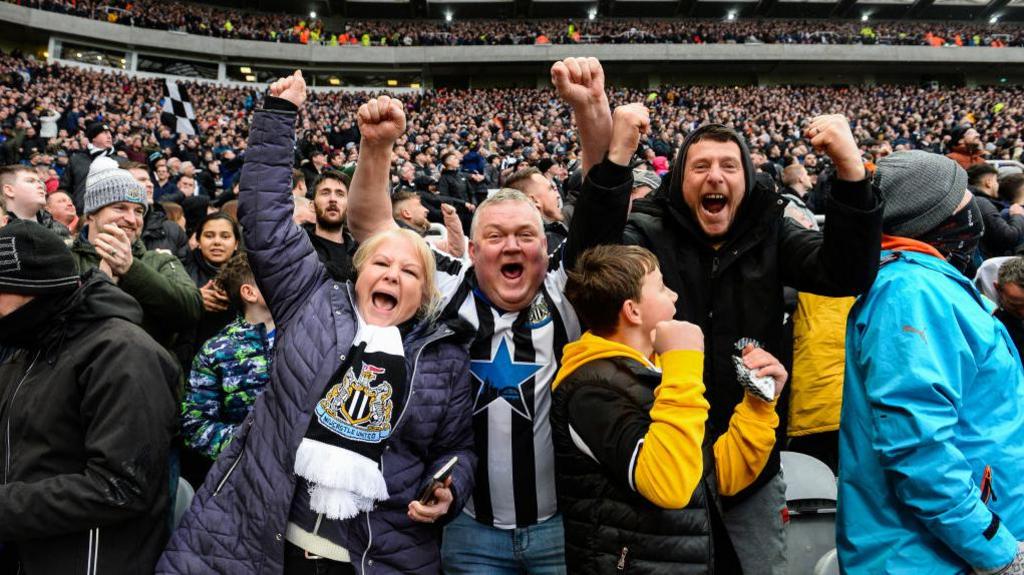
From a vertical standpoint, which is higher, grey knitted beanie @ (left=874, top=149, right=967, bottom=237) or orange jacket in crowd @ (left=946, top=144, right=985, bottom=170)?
orange jacket in crowd @ (left=946, top=144, right=985, bottom=170)

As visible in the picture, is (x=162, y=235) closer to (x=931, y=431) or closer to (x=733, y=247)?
(x=733, y=247)

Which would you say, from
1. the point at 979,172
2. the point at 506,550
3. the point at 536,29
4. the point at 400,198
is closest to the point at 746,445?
the point at 506,550

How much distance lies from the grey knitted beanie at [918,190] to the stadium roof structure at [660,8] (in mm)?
40999

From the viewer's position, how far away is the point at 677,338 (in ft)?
4.66

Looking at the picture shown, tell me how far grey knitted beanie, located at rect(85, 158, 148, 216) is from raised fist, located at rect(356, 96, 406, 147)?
1.53 metres

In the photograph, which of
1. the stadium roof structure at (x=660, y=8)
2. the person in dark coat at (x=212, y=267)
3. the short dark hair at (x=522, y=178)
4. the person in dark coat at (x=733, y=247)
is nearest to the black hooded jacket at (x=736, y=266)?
the person in dark coat at (x=733, y=247)

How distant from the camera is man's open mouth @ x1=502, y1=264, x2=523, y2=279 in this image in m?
1.91

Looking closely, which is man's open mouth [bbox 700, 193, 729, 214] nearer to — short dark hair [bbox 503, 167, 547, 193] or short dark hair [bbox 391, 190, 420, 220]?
short dark hair [bbox 503, 167, 547, 193]

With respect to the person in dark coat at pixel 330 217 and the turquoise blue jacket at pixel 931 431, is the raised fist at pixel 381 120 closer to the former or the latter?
the turquoise blue jacket at pixel 931 431

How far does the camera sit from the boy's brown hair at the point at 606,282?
5.16ft

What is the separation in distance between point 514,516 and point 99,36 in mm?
38254

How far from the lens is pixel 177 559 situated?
1.62 m

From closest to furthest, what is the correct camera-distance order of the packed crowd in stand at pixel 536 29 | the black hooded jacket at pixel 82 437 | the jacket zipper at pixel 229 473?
the black hooded jacket at pixel 82 437, the jacket zipper at pixel 229 473, the packed crowd in stand at pixel 536 29

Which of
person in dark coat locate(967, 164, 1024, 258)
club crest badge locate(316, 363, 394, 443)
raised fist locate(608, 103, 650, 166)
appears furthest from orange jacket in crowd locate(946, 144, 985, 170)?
club crest badge locate(316, 363, 394, 443)
